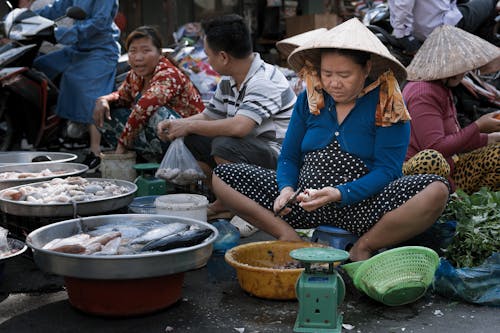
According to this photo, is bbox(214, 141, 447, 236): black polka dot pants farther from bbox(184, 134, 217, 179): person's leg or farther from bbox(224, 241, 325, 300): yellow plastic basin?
bbox(184, 134, 217, 179): person's leg

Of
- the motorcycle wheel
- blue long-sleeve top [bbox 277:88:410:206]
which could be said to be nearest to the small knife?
blue long-sleeve top [bbox 277:88:410:206]

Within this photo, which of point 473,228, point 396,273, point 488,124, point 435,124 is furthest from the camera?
point 488,124

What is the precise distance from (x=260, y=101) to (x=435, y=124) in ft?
3.46

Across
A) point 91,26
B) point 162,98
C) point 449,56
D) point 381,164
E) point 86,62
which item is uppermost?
point 91,26

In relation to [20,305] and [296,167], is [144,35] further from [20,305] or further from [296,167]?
[20,305]

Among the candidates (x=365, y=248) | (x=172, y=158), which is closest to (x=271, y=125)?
(x=172, y=158)

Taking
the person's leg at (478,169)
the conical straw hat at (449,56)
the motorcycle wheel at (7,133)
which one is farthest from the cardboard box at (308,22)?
the person's leg at (478,169)

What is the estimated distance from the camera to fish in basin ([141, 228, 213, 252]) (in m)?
2.70

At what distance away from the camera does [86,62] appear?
6.10 m

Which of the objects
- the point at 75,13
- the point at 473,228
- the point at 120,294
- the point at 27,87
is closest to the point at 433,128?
the point at 473,228

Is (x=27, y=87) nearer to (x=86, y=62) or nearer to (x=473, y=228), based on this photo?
(x=86, y=62)

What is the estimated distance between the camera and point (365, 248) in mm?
3141

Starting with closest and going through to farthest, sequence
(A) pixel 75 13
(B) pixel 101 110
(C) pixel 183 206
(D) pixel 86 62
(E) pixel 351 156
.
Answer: (E) pixel 351 156
(C) pixel 183 206
(B) pixel 101 110
(A) pixel 75 13
(D) pixel 86 62

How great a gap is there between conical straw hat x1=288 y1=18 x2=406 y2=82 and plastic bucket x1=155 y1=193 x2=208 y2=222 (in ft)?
3.13
